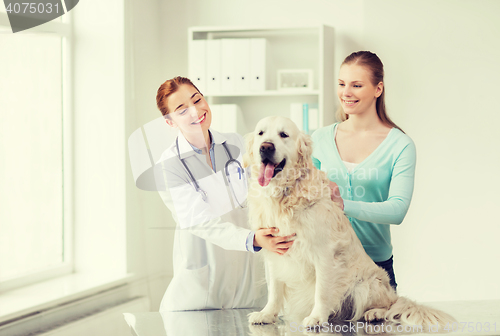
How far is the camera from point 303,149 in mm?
1276

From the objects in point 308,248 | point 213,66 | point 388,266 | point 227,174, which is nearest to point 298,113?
point 213,66

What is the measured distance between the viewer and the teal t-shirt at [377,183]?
1333 mm

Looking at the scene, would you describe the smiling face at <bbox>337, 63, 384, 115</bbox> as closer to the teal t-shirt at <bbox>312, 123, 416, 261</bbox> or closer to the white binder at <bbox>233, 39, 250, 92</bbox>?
the teal t-shirt at <bbox>312, 123, 416, 261</bbox>

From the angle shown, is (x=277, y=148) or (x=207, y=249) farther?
(x=207, y=249)

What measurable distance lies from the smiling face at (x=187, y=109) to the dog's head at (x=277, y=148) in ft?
1.16

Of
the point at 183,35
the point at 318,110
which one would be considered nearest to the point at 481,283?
the point at 318,110

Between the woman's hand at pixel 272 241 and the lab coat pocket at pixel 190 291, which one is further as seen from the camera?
the lab coat pocket at pixel 190 291

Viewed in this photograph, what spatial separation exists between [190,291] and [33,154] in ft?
5.54

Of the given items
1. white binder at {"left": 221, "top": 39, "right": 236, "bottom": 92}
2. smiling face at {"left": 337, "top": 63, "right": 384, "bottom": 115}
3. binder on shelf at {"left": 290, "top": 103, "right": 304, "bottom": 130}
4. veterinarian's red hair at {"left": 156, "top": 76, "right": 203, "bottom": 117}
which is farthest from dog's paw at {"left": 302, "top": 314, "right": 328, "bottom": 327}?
white binder at {"left": 221, "top": 39, "right": 236, "bottom": 92}

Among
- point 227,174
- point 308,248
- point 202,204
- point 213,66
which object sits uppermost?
point 213,66

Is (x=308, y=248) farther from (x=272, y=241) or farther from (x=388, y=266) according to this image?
(x=388, y=266)

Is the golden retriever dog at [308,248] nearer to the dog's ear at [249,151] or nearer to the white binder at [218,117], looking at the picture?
the dog's ear at [249,151]

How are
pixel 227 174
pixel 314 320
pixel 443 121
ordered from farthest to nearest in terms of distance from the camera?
pixel 443 121 → pixel 227 174 → pixel 314 320

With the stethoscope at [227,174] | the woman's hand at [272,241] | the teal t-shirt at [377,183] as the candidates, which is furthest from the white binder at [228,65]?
the woman's hand at [272,241]
